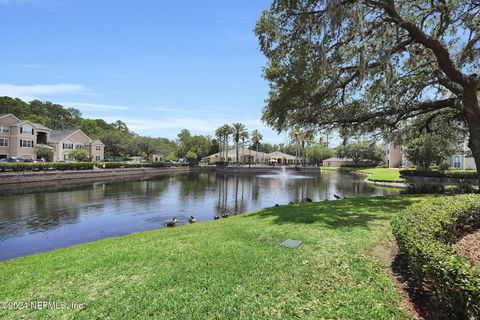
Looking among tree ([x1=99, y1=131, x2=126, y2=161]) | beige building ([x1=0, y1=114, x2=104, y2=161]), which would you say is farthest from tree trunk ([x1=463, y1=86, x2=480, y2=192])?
tree ([x1=99, y1=131, x2=126, y2=161])

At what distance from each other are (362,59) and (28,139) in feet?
193

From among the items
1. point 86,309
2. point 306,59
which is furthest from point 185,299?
point 306,59

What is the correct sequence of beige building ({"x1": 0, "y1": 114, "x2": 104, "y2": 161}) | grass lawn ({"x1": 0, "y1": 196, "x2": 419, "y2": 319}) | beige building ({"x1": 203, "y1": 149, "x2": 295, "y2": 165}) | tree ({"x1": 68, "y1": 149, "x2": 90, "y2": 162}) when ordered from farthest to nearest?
beige building ({"x1": 203, "y1": 149, "x2": 295, "y2": 165}) → tree ({"x1": 68, "y1": 149, "x2": 90, "y2": 162}) → beige building ({"x1": 0, "y1": 114, "x2": 104, "y2": 161}) → grass lawn ({"x1": 0, "y1": 196, "x2": 419, "y2": 319})

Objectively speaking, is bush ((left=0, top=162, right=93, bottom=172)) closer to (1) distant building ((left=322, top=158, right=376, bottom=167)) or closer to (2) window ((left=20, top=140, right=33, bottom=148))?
(2) window ((left=20, top=140, right=33, bottom=148))

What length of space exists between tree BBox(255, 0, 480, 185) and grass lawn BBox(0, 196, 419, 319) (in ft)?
20.4

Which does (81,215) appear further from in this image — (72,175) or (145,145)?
(145,145)

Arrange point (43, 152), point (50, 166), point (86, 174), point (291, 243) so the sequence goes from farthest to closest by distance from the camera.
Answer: point (43, 152) → point (86, 174) → point (50, 166) → point (291, 243)

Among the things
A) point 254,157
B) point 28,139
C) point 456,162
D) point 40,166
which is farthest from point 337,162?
point 28,139

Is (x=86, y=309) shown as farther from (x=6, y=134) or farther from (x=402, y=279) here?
(x=6, y=134)

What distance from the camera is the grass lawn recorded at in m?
3.81

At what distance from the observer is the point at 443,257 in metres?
3.49

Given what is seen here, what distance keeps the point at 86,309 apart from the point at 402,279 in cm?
481

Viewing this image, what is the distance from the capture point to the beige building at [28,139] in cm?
4834

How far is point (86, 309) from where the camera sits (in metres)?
4.04
